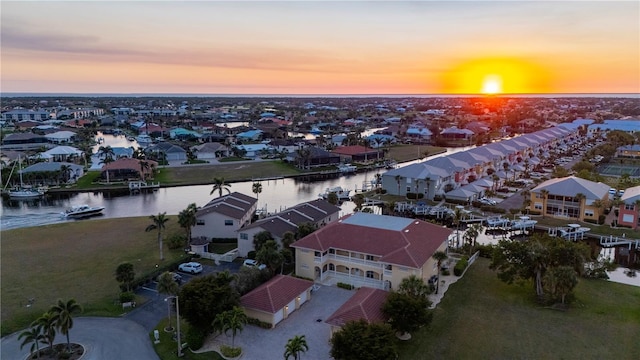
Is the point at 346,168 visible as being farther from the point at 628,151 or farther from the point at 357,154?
the point at 628,151

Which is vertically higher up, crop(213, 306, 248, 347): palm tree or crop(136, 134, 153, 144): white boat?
crop(136, 134, 153, 144): white boat

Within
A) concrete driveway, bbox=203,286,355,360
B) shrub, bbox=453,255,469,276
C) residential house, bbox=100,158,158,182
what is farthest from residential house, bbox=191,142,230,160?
concrete driveway, bbox=203,286,355,360

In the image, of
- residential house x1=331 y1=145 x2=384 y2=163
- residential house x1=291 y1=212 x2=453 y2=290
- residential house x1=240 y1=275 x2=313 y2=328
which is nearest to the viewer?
residential house x1=240 y1=275 x2=313 y2=328

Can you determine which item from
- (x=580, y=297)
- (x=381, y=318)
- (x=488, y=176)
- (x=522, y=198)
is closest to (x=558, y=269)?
(x=580, y=297)

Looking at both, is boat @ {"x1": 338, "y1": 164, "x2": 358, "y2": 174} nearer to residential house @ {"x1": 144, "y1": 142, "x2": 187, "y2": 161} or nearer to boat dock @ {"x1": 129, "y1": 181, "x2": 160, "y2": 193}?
residential house @ {"x1": 144, "y1": 142, "x2": 187, "y2": 161}

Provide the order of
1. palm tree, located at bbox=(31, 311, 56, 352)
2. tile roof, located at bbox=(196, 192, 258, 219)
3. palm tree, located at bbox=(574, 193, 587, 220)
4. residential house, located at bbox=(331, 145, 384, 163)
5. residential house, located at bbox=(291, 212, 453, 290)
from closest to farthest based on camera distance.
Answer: palm tree, located at bbox=(31, 311, 56, 352), residential house, located at bbox=(291, 212, 453, 290), tile roof, located at bbox=(196, 192, 258, 219), palm tree, located at bbox=(574, 193, 587, 220), residential house, located at bbox=(331, 145, 384, 163)
